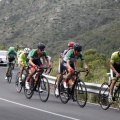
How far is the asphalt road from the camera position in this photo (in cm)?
1085

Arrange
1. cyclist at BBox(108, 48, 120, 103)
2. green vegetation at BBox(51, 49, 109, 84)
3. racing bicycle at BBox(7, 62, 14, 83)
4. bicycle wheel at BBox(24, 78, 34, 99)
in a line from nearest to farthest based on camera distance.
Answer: cyclist at BBox(108, 48, 120, 103), bicycle wheel at BBox(24, 78, 34, 99), green vegetation at BBox(51, 49, 109, 84), racing bicycle at BBox(7, 62, 14, 83)

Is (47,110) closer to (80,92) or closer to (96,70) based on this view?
(80,92)

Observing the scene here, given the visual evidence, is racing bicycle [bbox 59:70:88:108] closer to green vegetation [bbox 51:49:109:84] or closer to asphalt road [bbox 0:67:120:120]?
asphalt road [bbox 0:67:120:120]

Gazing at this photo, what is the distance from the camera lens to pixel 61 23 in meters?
79.2

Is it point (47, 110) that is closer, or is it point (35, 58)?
point (47, 110)

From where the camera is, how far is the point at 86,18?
78625 mm

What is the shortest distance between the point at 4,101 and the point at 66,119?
418 centimetres

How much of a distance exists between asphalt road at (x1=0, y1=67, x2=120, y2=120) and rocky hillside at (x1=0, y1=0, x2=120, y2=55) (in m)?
48.7

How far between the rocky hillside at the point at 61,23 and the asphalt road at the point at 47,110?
48.7m

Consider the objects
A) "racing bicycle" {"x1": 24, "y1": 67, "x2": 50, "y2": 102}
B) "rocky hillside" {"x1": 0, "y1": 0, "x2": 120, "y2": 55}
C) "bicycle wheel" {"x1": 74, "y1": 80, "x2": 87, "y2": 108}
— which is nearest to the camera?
"bicycle wheel" {"x1": 74, "y1": 80, "x2": 87, "y2": 108}

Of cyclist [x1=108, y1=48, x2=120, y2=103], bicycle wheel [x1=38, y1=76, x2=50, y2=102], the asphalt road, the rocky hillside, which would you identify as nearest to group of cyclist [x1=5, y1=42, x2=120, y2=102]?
cyclist [x1=108, y1=48, x2=120, y2=103]

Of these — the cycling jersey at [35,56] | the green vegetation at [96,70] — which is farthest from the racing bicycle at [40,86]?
the green vegetation at [96,70]

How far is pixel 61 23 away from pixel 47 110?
6757 cm

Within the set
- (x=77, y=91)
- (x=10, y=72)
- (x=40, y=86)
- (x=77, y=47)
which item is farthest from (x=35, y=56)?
(x=10, y=72)
